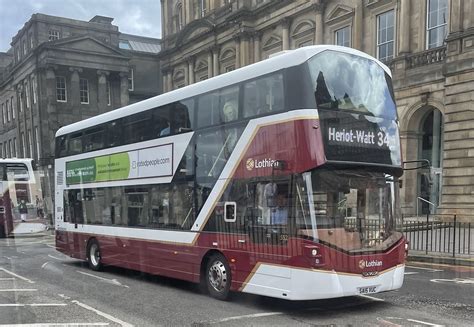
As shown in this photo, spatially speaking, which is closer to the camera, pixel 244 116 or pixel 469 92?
pixel 244 116

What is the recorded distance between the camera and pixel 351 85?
25.3ft

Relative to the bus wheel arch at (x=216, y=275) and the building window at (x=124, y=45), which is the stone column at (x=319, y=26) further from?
the building window at (x=124, y=45)

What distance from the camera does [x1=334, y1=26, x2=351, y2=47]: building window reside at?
2845 cm

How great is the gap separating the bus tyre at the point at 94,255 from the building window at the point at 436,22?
1908 centimetres

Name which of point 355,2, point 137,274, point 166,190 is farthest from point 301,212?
point 355,2

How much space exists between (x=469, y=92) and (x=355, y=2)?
961cm

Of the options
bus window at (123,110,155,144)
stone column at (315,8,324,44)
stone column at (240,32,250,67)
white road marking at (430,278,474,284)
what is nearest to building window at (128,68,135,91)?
stone column at (240,32,250,67)

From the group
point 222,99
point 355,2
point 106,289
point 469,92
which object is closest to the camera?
point 222,99

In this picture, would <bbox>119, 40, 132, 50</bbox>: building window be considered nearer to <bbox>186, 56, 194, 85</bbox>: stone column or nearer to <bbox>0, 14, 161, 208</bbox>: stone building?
<bbox>0, 14, 161, 208</bbox>: stone building

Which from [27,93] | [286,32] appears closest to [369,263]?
[286,32]

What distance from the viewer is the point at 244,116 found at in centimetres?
820

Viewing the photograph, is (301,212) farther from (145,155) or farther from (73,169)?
(73,169)

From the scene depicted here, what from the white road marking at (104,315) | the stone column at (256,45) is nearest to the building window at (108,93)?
the stone column at (256,45)

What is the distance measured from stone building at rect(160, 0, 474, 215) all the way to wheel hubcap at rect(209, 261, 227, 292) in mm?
9231
